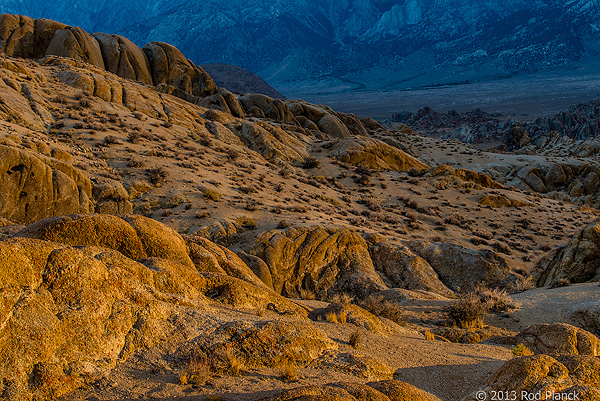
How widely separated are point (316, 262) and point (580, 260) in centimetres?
1230

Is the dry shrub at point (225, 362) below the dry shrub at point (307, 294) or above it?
above

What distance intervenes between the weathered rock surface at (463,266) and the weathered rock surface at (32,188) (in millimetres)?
15608

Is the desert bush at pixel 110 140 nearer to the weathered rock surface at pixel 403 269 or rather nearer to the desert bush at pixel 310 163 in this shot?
the desert bush at pixel 310 163

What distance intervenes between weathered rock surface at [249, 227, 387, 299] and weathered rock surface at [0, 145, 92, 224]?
776 cm

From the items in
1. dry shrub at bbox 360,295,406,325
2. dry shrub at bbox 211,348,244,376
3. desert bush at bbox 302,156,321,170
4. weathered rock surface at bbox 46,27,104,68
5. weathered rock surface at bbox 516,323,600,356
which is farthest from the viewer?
weathered rock surface at bbox 46,27,104,68

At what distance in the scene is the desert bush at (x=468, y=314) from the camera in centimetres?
1092

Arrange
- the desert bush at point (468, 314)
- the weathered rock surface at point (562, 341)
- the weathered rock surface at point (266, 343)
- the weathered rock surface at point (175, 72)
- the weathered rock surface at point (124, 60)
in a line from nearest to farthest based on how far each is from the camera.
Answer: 1. the weathered rock surface at point (266, 343)
2. the weathered rock surface at point (562, 341)
3. the desert bush at point (468, 314)
4. the weathered rock surface at point (124, 60)
5. the weathered rock surface at point (175, 72)

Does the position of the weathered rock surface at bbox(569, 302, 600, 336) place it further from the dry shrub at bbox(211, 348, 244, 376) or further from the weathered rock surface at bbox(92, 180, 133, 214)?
the weathered rock surface at bbox(92, 180, 133, 214)

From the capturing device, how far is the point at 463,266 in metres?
17.8

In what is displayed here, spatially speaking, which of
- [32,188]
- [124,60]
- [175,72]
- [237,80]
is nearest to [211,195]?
[32,188]

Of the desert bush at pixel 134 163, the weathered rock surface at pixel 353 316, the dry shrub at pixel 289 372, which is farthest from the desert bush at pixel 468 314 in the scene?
the desert bush at pixel 134 163

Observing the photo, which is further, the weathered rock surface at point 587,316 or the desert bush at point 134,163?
the desert bush at point 134,163

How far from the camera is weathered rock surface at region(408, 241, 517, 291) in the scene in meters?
17.3

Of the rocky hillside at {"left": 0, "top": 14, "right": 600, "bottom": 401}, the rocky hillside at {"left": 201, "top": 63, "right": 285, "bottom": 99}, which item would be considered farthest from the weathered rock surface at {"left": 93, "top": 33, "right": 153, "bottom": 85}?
the rocky hillside at {"left": 201, "top": 63, "right": 285, "bottom": 99}
